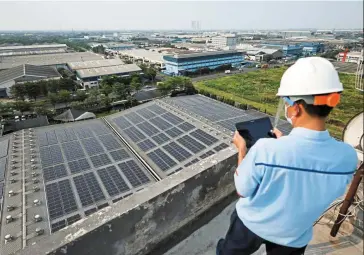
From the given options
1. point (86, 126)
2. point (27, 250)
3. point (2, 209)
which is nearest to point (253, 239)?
point (27, 250)

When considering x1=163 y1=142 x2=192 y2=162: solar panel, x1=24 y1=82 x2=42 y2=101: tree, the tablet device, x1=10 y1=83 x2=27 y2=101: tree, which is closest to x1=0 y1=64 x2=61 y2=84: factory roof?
x1=10 y1=83 x2=27 y2=101: tree

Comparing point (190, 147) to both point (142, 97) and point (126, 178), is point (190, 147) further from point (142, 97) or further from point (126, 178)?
point (142, 97)

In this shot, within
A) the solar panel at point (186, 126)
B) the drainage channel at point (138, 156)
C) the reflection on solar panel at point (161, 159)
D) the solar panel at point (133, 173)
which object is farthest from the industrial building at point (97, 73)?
the solar panel at point (133, 173)

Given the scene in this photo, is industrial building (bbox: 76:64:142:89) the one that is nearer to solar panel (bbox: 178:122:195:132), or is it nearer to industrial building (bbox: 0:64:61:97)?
industrial building (bbox: 0:64:61:97)

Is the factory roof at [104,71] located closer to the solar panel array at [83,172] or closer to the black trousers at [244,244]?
the solar panel array at [83,172]

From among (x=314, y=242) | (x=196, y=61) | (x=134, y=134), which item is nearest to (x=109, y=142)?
(x=134, y=134)

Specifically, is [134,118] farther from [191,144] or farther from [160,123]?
[191,144]
